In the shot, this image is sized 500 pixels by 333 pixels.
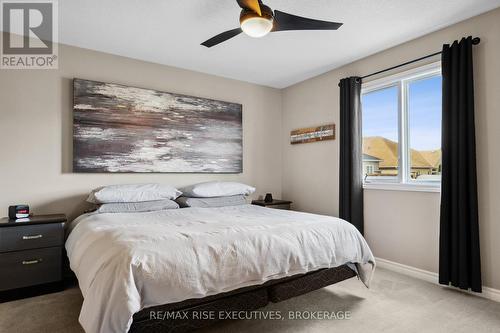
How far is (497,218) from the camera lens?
2602 mm

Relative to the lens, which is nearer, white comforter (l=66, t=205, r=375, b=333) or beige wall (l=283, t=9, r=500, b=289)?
white comforter (l=66, t=205, r=375, b=333)

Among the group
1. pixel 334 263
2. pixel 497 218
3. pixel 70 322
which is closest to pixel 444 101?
pixel 497 218

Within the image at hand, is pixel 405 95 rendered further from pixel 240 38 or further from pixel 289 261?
pixel 289 261

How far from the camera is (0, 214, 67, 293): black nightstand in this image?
2605mm

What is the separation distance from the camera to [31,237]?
2.71 metres

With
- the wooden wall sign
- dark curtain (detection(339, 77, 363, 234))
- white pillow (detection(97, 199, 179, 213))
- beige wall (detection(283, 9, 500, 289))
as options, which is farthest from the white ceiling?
white pillow (detection(97, 199, 179, 213))

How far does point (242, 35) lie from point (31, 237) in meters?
2.87

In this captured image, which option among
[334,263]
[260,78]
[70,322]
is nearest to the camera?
[70,322]

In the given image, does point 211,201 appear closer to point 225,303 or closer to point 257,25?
point 225,303

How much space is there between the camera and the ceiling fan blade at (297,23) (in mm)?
2209

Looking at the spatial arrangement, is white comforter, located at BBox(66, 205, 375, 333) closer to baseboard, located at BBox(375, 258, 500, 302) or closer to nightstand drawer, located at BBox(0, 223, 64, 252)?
nightstand drawer, located at BBox(0, 223, 64, 252)

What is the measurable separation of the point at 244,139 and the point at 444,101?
2684 mm

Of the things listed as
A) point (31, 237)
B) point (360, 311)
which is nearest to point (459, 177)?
point (360, 311)

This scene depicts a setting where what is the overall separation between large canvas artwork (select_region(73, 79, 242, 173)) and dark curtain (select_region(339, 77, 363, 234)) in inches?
61.6
